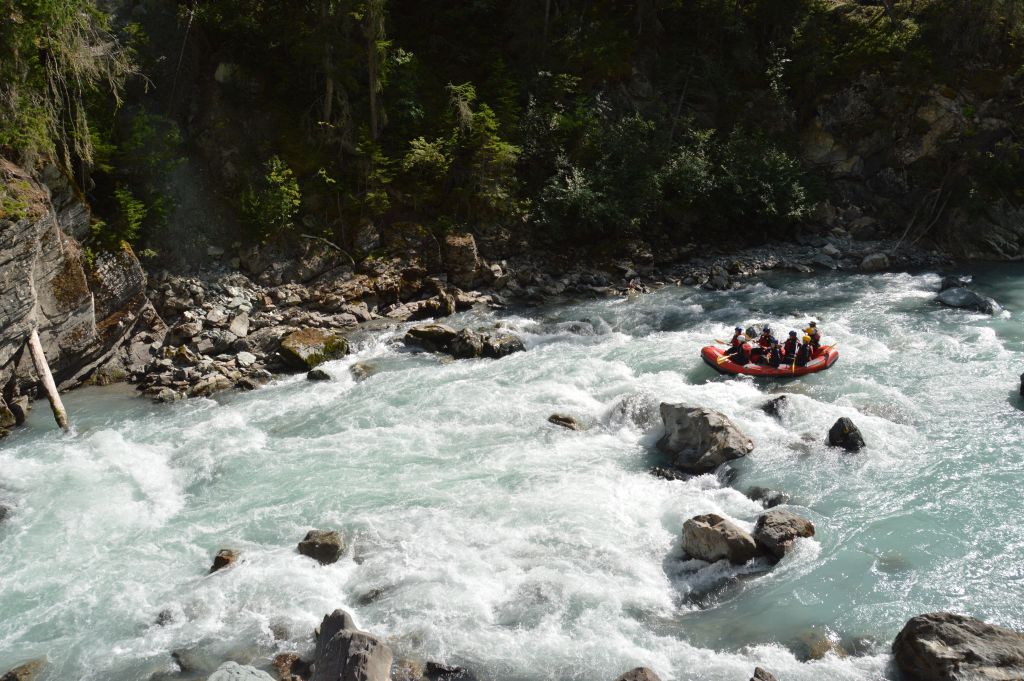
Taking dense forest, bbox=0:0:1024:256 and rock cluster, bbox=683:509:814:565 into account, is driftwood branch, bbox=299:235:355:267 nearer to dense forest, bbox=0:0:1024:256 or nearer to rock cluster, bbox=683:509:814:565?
dense forest, bbox=0:0:1024:256

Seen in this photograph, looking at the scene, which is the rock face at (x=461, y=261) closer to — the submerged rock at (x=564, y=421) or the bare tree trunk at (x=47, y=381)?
the submerged rock at (x=564, y=421)

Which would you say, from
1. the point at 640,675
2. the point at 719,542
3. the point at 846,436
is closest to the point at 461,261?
the point at 846,436

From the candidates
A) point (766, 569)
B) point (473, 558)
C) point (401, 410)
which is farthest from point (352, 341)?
point (766, 569)

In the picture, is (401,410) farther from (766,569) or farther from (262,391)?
(766,569)

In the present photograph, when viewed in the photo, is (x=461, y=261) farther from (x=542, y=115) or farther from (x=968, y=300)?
(x=968, y=300)

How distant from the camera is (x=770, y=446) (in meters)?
11.3

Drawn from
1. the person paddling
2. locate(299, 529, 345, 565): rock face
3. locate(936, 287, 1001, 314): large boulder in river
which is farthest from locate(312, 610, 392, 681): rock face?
locate(936, 287, 1001, 314): large boulder in river

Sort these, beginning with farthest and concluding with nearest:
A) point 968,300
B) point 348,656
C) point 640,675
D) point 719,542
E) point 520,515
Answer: point 968,300 < point 520,515 < point 719,542 < point 348,656 < point 640,675

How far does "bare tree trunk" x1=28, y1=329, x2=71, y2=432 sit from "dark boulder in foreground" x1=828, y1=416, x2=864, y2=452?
12945 mm

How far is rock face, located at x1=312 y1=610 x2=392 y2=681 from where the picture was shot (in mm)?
6895

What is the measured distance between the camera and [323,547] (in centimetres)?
918

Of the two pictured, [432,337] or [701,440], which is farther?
[432,337]

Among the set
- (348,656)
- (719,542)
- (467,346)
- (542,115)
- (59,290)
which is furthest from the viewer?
(542,115)

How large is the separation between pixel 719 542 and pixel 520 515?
2.66 m
